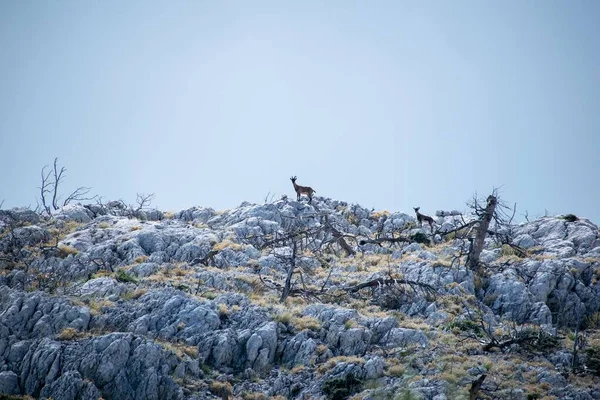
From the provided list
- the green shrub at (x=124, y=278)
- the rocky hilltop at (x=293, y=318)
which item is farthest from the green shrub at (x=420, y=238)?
the green shrub at (x=124, y=278)

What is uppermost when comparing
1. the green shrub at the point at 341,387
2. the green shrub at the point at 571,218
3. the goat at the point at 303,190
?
the goat at the point at 303,190

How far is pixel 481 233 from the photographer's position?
32875mm

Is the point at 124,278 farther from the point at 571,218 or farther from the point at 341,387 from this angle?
the point at 571,218

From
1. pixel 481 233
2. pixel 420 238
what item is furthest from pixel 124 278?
pixel 420 238

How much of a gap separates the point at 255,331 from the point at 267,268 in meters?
10.8

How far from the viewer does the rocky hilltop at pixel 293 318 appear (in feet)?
63.5

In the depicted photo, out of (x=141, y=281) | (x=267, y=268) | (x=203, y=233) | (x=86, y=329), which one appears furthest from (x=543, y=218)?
(x=86, y=329)

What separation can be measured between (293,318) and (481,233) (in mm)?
14414

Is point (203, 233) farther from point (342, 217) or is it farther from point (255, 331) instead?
point (255, 331)

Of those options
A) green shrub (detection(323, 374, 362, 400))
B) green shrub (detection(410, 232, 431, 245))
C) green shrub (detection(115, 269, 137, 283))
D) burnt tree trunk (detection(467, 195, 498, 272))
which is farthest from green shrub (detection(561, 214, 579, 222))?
green shrub (detection(115, 269, 137, 283))

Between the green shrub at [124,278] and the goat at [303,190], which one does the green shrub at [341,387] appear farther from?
the goat at [303,190]

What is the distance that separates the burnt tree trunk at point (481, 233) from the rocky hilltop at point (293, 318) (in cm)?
70

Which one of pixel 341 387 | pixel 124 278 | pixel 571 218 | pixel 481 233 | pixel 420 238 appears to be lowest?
pixel 341 387

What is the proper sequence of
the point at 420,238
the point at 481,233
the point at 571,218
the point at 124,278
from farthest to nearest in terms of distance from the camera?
the point at 420,238 < the point at 571,218 < the point at 481,233 < the point at 124,278
